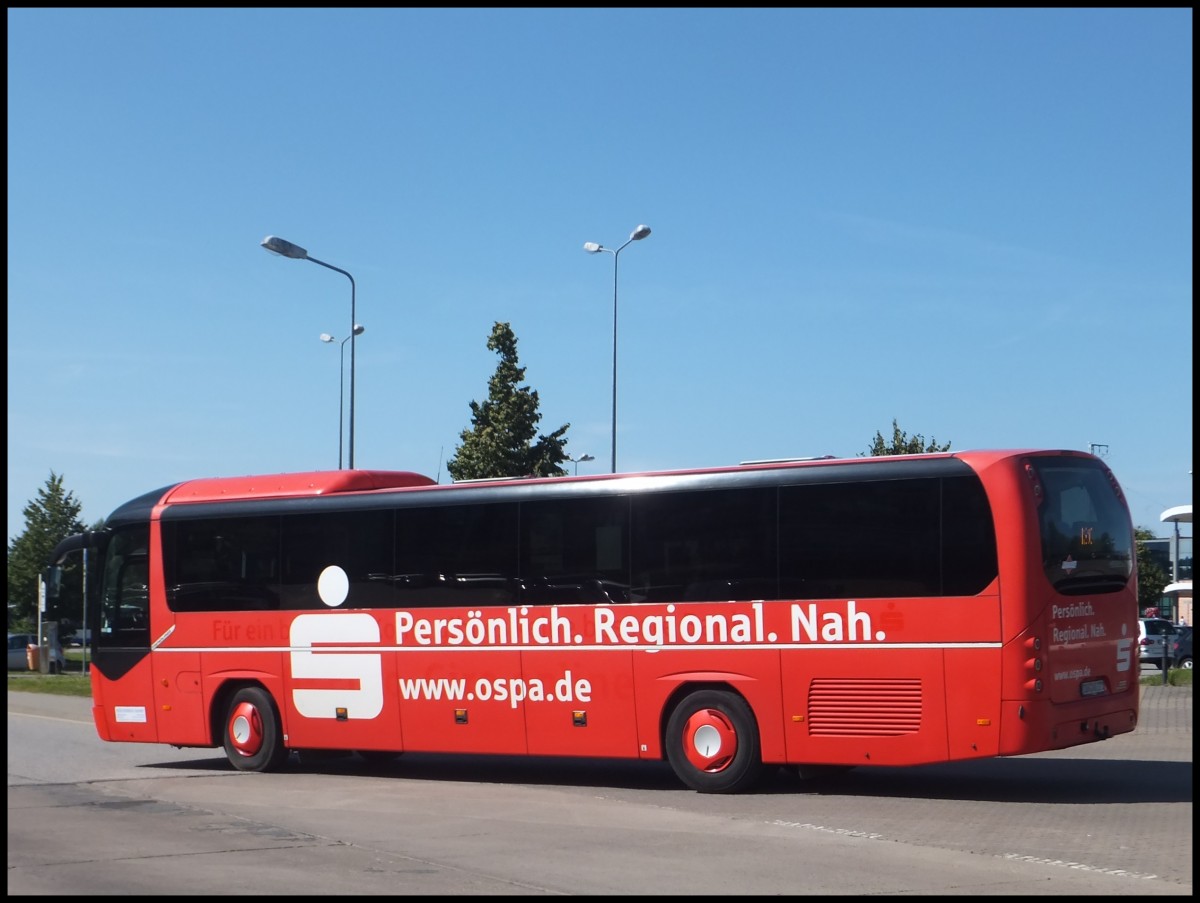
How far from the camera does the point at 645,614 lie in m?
15.2

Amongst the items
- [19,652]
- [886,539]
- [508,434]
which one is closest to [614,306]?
[508,434]

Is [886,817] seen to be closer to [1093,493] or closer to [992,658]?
[992,658]

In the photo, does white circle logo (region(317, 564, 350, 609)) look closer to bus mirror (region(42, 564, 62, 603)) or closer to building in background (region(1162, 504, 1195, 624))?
bus mirror (region(42, 564, 62, 603))

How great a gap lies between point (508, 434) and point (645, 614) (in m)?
23.5

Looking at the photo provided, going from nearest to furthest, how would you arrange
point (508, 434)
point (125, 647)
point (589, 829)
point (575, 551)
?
point (589, 829) < point (575, 551) < point (125, 647) < point (508, 434)

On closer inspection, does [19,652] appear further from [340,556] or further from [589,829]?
[589,829]

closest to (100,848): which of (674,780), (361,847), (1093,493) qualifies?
(361,847)

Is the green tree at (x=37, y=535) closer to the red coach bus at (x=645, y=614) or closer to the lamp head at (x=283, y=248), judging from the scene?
the lamp head at (x=283, y=248)

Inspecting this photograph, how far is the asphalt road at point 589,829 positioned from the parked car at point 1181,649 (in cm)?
3465

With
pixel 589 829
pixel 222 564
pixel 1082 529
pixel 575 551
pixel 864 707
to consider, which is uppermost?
pixel 1082 529

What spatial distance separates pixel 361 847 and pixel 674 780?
19.0ft

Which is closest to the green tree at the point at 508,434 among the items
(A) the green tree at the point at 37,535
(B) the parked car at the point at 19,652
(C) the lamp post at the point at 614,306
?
(C) the lamp post at the point at 614,306

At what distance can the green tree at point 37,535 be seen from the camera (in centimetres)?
7331

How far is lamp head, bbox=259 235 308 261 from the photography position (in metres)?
30.6
